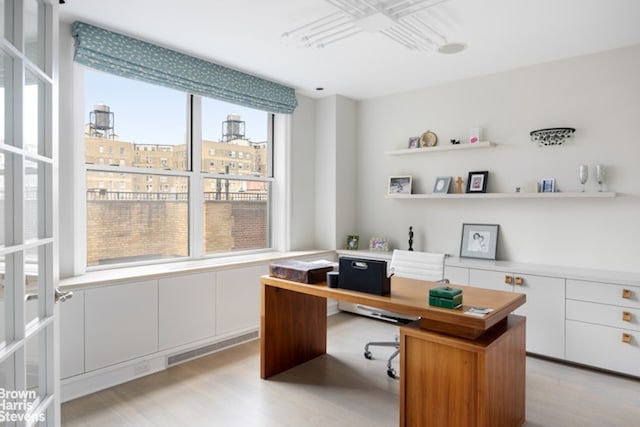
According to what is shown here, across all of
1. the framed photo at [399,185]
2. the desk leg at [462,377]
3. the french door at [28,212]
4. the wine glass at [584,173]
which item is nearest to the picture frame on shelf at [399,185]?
the framed photo at [399,185]

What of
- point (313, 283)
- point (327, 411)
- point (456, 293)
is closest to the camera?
point (456, 293)

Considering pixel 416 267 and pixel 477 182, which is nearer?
pixel 416 267

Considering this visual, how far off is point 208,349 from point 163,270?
0.80 m

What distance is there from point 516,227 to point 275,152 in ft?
8.60

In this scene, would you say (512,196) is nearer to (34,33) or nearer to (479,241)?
(479,241)

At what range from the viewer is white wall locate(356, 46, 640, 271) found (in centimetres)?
313

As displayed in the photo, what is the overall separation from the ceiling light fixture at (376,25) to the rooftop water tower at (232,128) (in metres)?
1.20

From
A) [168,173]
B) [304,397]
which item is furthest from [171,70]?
[304,397]

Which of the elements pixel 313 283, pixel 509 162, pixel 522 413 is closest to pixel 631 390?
pixel 522 413

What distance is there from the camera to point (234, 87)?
3.65m

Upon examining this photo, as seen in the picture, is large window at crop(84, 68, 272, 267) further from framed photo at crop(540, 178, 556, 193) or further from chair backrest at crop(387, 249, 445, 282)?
framed photo at crop(540, 178, 556, 193)

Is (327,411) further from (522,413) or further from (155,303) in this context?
(155,303)

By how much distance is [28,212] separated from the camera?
1336 millimetres

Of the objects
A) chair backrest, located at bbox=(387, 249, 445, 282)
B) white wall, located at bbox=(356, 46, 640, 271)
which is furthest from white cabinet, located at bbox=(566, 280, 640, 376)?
chair backrest, located at bbox=(387, 249, 445, 282)
